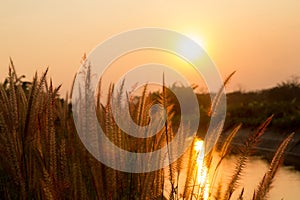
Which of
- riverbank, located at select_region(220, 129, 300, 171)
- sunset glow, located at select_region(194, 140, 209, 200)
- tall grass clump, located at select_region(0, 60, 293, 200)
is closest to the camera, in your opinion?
tall grass clump, located at select_region(0, 60, 293, 200)

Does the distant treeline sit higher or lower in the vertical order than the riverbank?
higher

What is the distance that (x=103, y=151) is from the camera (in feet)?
7.49

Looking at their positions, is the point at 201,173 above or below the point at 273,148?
below

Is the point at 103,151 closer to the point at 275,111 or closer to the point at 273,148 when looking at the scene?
the point at 273,148

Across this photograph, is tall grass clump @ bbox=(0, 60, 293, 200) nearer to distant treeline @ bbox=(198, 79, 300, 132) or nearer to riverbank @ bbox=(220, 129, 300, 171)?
distant treeline @ bbox=(198, 79, 300, 132)

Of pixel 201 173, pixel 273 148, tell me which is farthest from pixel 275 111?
pixel 201 173

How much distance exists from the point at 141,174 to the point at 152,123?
209mm

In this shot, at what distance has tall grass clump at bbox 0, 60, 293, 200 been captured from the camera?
7.46ft

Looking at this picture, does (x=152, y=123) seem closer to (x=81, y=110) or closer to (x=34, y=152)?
(x=81, y=110)

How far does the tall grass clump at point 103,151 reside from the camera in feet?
7.46

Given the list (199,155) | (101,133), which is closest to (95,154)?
(101,133)

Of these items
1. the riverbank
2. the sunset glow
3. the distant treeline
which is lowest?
the sunset glow

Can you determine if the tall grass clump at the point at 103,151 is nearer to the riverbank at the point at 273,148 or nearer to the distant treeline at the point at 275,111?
the distant treeline at the point at 275,111

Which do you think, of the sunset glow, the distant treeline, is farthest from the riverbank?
the sunset glow
